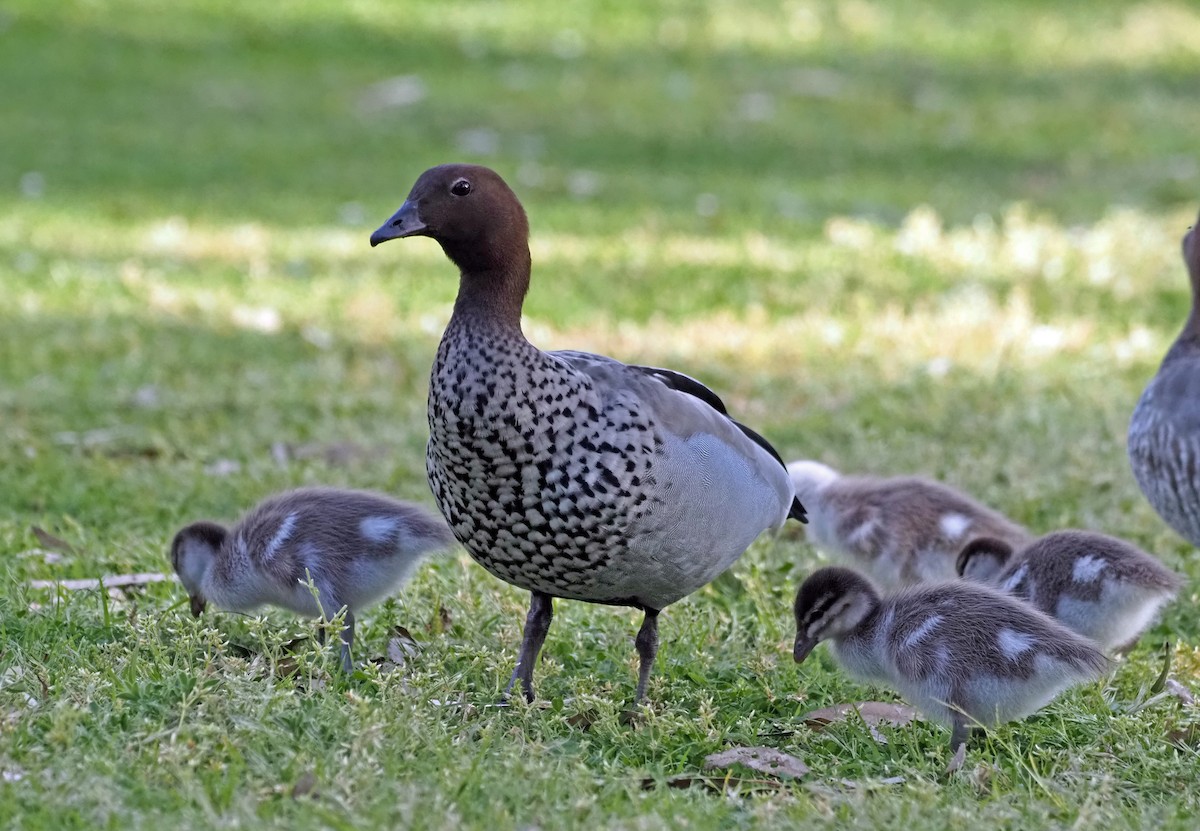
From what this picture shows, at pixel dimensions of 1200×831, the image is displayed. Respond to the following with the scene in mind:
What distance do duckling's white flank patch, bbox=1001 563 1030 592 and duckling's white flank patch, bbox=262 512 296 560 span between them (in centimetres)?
236

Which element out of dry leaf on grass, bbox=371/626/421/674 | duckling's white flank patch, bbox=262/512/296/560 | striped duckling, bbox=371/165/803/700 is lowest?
dry leaf on grass, bbox=371/626/421/674

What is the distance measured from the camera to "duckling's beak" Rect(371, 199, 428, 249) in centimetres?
461

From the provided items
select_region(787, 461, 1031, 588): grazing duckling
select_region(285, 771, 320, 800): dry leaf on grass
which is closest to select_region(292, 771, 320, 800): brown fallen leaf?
select_region(285, 771, 320, 800): dry leaf on grass

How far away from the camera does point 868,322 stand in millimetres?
9922

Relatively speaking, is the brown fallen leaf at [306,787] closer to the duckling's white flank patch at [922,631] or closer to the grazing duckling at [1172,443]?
the duckling's white flank patch at [922,631]

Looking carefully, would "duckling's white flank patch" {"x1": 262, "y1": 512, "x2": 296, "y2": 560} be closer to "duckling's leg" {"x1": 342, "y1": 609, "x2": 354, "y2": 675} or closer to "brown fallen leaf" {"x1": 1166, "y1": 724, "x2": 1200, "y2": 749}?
"duckling's leg" {"x1": 342, "y1": 609, "x2": 354, "y2": 675}

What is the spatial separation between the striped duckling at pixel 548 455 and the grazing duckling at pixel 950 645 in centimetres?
35

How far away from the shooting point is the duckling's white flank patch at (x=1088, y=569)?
17.4 ft

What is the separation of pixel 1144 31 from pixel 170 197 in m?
12.0

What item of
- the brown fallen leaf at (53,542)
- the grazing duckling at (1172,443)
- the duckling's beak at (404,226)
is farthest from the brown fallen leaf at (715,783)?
the brown fallen leaf at (53,542)

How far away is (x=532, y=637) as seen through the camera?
4.90m

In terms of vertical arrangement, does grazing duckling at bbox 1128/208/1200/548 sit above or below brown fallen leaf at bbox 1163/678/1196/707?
above

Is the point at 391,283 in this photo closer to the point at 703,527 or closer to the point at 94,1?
the point at 703,527

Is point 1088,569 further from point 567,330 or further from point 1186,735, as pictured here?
point 567,330
